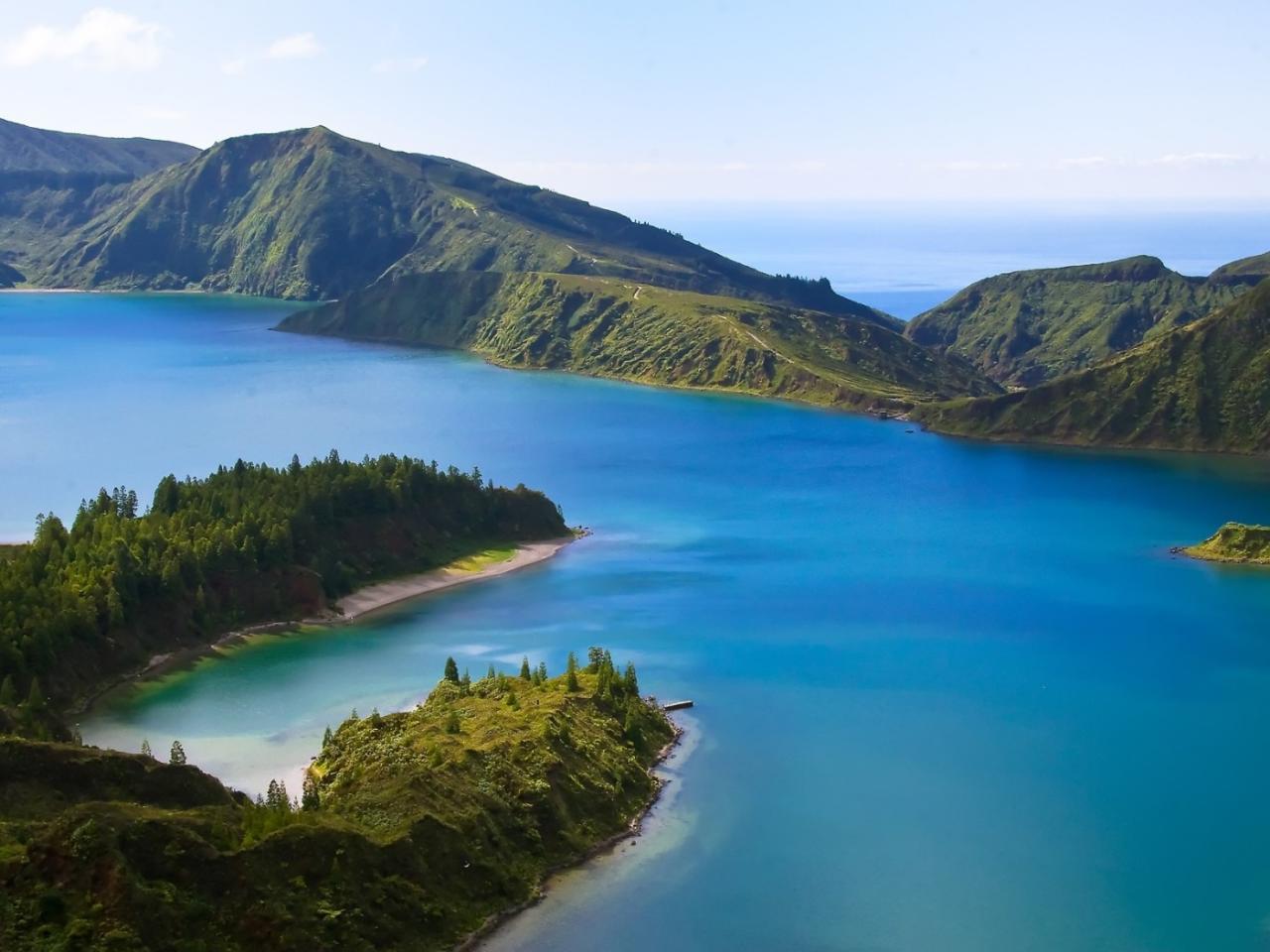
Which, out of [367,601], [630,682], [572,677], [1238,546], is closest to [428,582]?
[367,601]

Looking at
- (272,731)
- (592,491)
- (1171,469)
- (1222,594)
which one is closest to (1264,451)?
(1171,469)

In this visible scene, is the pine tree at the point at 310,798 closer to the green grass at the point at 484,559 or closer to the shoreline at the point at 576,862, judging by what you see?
the shoreline at the point at 576,862

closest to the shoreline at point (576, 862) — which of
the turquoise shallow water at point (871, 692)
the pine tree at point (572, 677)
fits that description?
the turquoise shallow water at point (871, 692)

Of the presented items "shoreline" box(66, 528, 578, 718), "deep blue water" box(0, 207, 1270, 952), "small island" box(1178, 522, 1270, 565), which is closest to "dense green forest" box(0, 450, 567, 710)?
"shoreline" box(66, 528, 578, 718)

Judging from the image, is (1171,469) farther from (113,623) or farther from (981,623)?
(113,623)

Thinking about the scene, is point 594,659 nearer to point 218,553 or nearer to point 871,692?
point 871,692

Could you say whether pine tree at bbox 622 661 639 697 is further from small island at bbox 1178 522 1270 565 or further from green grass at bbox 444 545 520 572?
small island at bbox 1178 522 1270 565

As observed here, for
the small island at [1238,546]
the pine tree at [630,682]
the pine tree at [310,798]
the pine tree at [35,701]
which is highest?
the small island at [1238,546]
